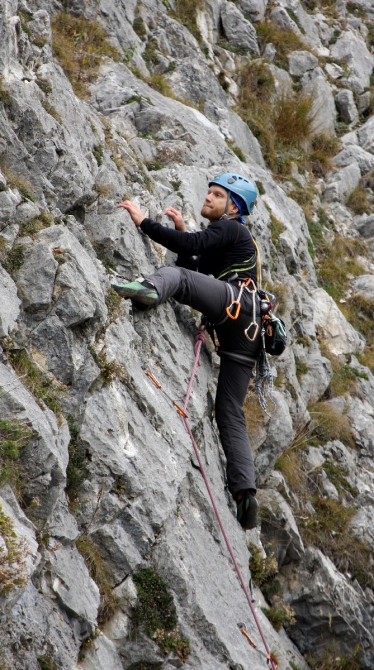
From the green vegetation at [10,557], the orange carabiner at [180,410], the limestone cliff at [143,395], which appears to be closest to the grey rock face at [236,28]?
the limestone cliff at [143,395]

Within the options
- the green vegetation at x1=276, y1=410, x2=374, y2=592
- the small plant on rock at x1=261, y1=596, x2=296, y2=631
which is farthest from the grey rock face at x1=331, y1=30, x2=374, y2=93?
the small plant on rock at x1=261, y1=596, x2=296, y2=631

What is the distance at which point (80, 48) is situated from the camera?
10.0m

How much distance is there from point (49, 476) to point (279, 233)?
292 inches

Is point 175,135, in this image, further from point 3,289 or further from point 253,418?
point 3,289

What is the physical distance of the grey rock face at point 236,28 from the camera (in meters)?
15.6

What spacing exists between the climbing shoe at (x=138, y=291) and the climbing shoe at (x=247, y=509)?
2096 millimetres

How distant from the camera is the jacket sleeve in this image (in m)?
6.26

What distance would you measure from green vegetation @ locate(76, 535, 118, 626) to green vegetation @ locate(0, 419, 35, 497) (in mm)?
720

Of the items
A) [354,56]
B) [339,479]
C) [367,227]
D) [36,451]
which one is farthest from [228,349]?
[354,56]

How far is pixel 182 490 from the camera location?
534cm

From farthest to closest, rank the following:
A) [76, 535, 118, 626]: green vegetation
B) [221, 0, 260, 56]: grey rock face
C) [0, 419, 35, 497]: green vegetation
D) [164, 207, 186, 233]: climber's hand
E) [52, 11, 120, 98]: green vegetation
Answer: [221, 0, 260, 56]: grey rock face
[52, 11, 120, 98]: green vegetation
[164, 207, 186, 233]: climber's hand
[76, 535, 118, 626]: green vegetation
[0, 419, 35, 497]: green vegetation

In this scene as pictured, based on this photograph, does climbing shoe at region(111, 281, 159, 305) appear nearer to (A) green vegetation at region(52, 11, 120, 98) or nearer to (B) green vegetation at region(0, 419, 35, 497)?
(B) green vegetation at region(0, 419, 35, 497)

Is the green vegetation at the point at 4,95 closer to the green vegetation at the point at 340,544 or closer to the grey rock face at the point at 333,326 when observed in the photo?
the green vegetation at the point at 340,544

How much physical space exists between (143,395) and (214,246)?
76.5 inches
